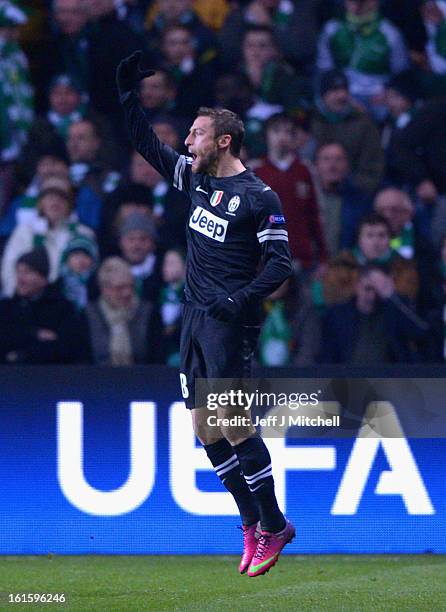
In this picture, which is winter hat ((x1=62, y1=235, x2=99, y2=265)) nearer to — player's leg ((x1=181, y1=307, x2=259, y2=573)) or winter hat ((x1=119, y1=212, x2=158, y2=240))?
winter hat ((x1=119, y1=212, x2=158, y2=240))

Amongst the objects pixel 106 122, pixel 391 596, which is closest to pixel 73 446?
pixel 391 596

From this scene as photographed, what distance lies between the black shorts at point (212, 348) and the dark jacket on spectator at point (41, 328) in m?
2.59

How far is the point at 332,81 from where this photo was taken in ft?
33.4

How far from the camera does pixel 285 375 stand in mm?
7973

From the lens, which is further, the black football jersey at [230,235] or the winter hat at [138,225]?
the winter hat at [138,225]

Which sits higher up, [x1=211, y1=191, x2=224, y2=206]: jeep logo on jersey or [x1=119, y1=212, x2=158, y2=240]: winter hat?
[x1=211, y1=191, x2=224, y2=206]: jeep logo on jersey

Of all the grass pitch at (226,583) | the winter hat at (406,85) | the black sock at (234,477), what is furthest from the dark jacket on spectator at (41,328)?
the winter hat at (406,85)

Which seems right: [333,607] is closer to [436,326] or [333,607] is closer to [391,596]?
[391,596]

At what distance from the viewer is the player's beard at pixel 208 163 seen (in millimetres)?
6285

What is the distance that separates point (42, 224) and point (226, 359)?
12.8 ft

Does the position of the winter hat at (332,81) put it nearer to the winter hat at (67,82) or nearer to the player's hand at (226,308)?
the winter hat at (67,82)

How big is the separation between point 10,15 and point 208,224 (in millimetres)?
5121

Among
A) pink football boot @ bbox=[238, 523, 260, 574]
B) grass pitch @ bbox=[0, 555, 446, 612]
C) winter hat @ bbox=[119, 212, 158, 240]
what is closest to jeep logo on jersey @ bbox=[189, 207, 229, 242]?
pink football boot @ bbox=[238, 523, 260, 574]

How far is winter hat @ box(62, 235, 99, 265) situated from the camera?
31.2 feet
